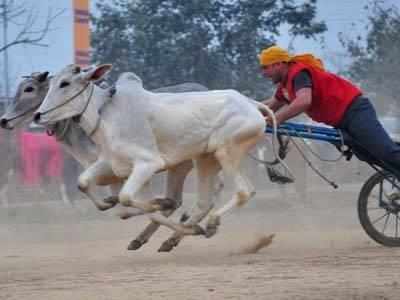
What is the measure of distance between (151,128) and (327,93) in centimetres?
159

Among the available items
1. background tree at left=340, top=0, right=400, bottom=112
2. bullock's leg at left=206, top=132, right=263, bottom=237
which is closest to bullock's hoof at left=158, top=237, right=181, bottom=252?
bullock's leg at left=206, top=132, right=263, bottom=237

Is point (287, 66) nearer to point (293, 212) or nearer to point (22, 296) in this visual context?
point (22, 296)

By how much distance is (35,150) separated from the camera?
63.6 feet

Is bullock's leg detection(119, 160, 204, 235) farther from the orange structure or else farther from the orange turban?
the orange structure

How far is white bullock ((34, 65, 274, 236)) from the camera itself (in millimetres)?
10898

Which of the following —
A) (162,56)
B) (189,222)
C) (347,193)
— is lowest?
(347,193)

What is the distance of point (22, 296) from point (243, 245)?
3.92 metres

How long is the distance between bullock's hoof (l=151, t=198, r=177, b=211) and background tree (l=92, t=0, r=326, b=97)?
32.8 ft

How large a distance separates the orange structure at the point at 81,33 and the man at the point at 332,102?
926 centimetres

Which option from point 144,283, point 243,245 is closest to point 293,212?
point 243,245

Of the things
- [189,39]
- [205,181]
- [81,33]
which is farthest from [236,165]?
[189,39]

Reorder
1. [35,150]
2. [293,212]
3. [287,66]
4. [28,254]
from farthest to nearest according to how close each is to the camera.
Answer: [35,150]
[293,212]
[28,254]
[287,66]

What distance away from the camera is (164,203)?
1134cm

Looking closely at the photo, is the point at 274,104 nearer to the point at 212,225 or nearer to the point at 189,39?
A: the point at 212,225
